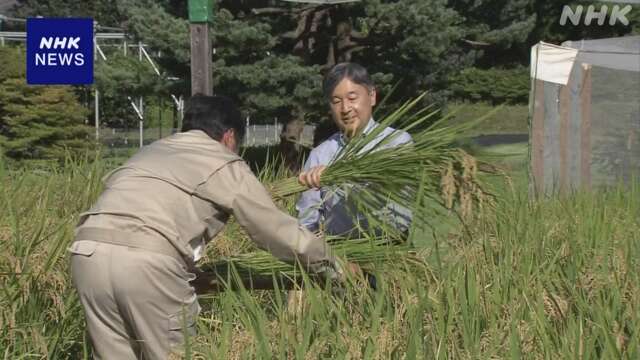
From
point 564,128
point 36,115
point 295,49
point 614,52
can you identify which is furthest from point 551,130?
point 36,115

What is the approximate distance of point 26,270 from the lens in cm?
366

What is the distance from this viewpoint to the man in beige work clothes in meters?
3.08

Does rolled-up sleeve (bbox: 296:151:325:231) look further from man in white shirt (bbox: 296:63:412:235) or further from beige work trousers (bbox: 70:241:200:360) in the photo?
beige work trousers (bbox: 70:241:200:360)

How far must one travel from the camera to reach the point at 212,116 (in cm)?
330

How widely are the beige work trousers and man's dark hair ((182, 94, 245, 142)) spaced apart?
41cm

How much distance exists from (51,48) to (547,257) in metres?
7.49

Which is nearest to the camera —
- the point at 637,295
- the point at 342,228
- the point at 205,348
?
the point at 205,348

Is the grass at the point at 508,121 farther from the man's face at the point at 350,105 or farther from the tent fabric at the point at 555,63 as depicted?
the man's face at the point at 350,105

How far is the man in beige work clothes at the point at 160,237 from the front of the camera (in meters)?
3.08

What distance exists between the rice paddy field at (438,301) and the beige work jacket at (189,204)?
0.18 meters

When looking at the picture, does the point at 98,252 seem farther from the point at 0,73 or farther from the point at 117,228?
the point at 0,73

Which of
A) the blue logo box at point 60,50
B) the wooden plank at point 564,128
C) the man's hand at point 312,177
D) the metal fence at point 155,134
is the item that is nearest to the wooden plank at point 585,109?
the wooden plank at point 564,128

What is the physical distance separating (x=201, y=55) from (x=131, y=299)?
12.8ft

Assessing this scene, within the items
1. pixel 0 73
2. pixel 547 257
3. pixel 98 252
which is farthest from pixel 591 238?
pixel 0 73
